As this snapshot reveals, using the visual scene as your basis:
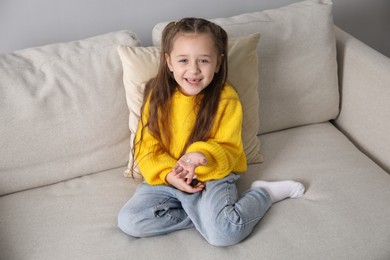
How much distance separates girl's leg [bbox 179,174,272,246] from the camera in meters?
1.41

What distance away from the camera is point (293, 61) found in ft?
6.03

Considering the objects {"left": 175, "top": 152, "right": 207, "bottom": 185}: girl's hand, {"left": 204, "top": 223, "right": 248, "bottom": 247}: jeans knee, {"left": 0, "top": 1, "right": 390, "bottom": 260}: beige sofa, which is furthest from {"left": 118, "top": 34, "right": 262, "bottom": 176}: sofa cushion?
{"left": 204, "top": 223, "right": 248, "bottom": 247}: jeans knee

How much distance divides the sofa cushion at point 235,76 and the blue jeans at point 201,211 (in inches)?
8.3

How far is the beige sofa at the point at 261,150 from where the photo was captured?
1.41 metres

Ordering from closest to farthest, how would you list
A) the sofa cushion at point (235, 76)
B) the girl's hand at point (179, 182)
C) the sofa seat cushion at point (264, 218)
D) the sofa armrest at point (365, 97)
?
the sofa seat cushion at point (264, 218)
the girl's hand at point (179, 182)
the sofa cushion at point (235, 76)
the sofa armrest at point (365, 97)

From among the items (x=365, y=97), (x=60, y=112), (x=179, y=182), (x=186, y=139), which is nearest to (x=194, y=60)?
(x=186, y=139)

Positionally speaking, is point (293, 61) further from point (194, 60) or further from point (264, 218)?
point (264, 218)

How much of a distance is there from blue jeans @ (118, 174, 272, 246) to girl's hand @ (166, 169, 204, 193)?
0.05ft

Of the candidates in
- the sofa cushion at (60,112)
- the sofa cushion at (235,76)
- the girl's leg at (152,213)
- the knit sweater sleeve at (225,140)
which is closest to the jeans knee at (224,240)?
the girl's leg at (152,213)

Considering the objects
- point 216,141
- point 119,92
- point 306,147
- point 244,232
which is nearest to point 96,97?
point 119,92

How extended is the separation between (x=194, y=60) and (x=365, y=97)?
28.7 inches

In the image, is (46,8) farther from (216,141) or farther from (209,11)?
(216,141)

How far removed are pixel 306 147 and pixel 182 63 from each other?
0.61 metres

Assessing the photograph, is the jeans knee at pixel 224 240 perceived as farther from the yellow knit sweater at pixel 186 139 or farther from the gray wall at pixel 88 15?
the gray wall at pixel 88 15
